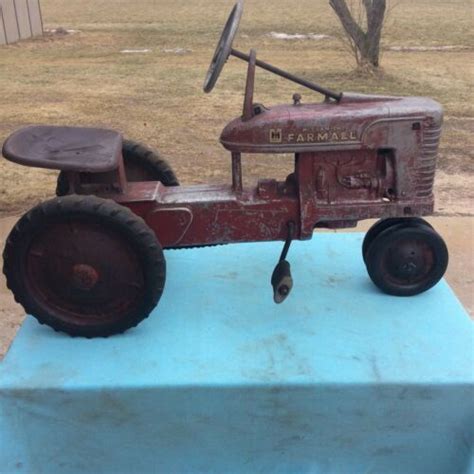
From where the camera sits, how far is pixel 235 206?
244cm

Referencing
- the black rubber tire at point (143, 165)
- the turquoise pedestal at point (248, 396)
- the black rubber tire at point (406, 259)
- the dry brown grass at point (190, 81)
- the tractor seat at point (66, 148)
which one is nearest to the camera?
the turquoise pedestal at point (248, 396)

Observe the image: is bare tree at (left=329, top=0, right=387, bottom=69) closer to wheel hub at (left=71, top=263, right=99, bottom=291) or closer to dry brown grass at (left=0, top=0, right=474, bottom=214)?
dry brown grass at (left=0, top=0, right=474, bottom=214)

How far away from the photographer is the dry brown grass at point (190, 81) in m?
5.44

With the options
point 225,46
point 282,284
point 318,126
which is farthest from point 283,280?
point 225,46

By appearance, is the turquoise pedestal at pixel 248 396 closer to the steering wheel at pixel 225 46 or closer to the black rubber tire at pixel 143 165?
the black rubber tire at pixel 143 165

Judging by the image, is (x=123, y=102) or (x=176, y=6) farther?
(x=176, y=6)

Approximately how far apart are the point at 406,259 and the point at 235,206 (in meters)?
0.66

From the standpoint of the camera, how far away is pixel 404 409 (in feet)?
7.13

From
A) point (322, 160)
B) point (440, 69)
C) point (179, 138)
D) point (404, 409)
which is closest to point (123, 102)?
point (179, 138)

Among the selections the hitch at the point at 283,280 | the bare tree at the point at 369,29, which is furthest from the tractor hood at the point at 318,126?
the bare tree at the point at 369,29

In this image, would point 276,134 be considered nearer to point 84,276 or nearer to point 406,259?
point 406,259

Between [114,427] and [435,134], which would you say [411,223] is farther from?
[114,427]

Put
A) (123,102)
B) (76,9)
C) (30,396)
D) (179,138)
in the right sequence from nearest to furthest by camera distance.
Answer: (30,396), (179,138), (123,102), (76,9)

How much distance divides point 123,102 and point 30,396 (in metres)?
5.94
